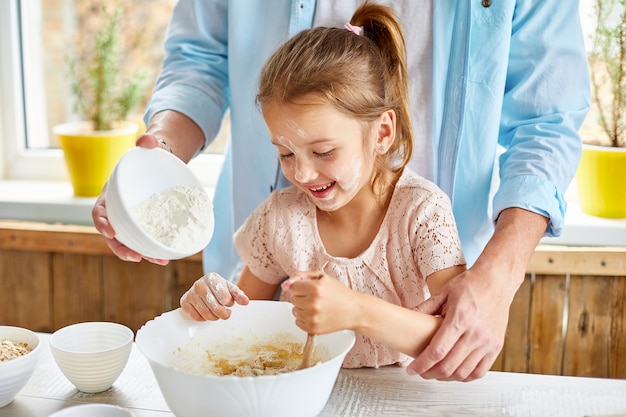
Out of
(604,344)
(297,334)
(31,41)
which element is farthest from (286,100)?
(31,41)

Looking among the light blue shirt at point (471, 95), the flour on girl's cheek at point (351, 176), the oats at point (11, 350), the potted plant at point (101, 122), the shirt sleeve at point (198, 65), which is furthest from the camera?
the potted plant at point (101, 122)

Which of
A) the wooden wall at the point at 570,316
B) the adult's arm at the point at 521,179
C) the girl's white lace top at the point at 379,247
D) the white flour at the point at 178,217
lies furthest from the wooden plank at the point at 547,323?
the white flour at the point at 178,217

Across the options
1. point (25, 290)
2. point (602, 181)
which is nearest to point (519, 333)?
point (602, 181)

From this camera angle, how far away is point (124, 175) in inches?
49.1

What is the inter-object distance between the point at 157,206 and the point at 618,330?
5.18 ft

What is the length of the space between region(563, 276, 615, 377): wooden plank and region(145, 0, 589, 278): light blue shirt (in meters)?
0.62

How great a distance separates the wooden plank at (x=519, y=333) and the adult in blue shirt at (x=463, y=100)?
559mm

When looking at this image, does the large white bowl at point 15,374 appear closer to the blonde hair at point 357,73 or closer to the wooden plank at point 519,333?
the blonde hair at point 357,73

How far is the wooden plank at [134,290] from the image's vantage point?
7.98 ft

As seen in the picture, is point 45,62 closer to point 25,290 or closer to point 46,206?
point 46,206

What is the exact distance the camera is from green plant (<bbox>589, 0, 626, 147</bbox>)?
2.24 meters

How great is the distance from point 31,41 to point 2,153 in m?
0.43

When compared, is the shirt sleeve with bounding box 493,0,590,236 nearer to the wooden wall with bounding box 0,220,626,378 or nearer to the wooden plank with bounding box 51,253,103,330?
the wooden wall with bounding box 0,220,626,378

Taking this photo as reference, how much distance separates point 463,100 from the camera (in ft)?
5.47
